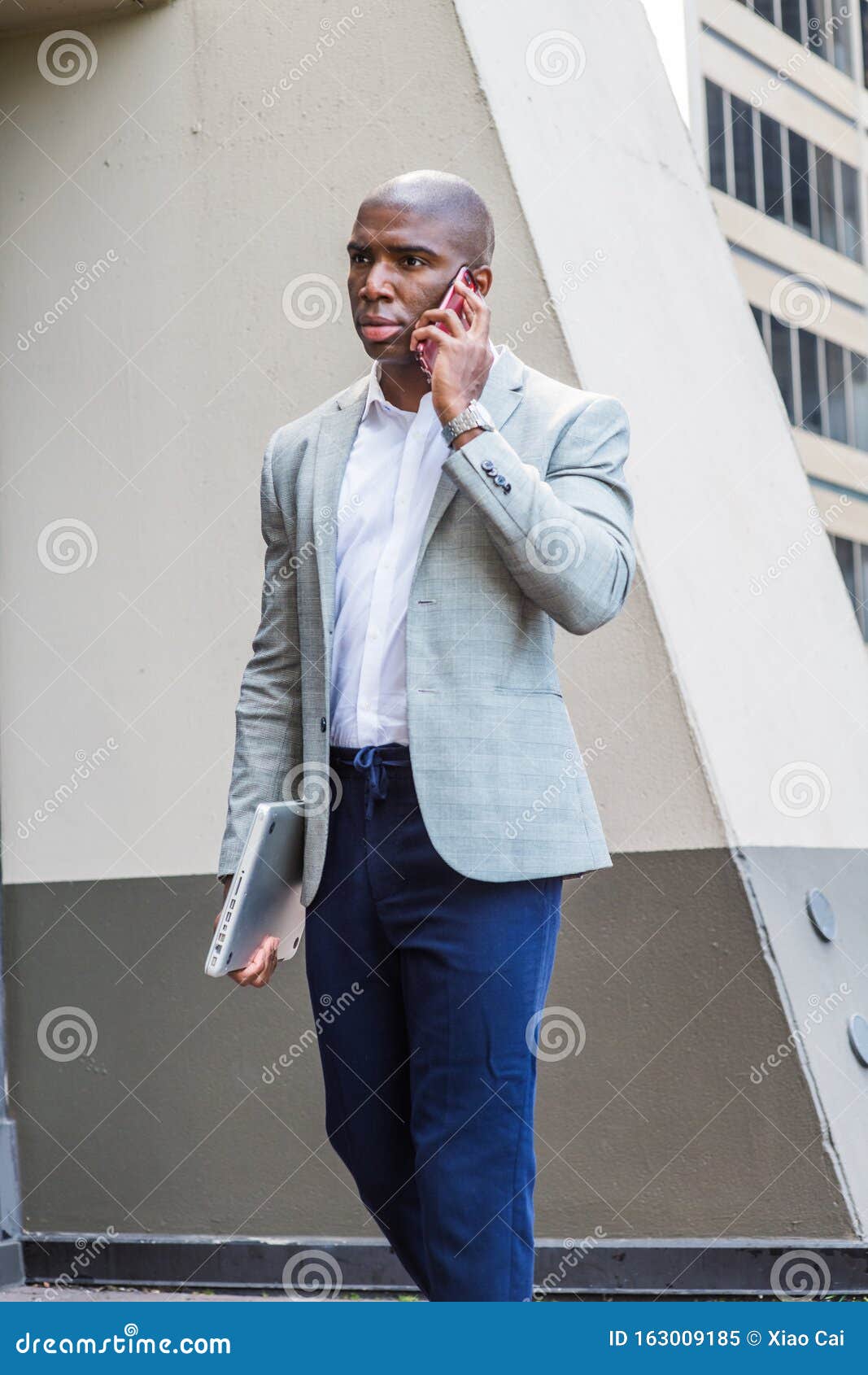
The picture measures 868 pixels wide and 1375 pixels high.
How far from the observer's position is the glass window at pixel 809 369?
891 cm

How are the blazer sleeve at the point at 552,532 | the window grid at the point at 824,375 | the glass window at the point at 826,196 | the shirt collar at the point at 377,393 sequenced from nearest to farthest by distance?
the blazer sleeve at the point at 552,532 → the shirt collar at the point at 377,393 → the window grid at the point at 824,375 → the glass window at the point at 826,196

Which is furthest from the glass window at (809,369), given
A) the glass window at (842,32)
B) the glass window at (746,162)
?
the glass window at (842,32)

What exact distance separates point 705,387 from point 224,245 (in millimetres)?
1483

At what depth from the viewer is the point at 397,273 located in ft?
8.17

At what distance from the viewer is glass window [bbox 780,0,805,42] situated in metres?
6.70

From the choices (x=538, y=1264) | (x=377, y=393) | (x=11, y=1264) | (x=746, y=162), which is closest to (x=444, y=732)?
(x=377, y=393)

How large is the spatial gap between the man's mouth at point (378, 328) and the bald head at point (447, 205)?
0.17 metres

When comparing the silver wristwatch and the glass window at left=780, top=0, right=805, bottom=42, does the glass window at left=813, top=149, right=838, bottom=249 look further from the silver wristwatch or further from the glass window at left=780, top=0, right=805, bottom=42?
the silver wristwatch

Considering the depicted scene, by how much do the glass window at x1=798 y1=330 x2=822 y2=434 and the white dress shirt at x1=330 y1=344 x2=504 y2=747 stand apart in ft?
20.3

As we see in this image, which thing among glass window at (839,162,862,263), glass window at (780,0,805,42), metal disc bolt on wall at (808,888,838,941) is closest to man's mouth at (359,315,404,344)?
metal disc bolt on wall at (808,888,838,941)

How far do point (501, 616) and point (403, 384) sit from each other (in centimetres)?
47

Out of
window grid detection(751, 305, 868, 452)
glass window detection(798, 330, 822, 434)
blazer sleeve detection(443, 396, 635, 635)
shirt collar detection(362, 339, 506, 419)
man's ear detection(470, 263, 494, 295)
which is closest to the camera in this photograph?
blazer sleeve detection(443, 396, 635, 635)

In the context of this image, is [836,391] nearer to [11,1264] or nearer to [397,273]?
[11,1264]

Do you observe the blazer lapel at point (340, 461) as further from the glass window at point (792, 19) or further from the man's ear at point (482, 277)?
the glass window at point (792, 19)
